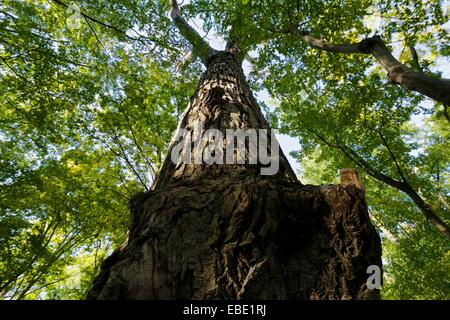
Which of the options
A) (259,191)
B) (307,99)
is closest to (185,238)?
(259,191)

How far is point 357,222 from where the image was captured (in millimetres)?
1359

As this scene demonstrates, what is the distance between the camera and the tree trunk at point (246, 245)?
48.0 inches

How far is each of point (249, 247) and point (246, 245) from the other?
0.7 inches

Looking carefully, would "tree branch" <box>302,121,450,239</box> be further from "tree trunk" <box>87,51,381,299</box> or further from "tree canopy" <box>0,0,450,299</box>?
"tree trunk" <box>87,51,381,299</box>

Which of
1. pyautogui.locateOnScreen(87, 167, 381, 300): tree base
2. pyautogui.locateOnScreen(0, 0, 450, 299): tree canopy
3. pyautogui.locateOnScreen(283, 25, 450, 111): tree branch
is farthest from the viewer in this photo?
pyautogui.locateOnScreen(0, 0, 450, 299): tree canopy

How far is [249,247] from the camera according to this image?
133 cm

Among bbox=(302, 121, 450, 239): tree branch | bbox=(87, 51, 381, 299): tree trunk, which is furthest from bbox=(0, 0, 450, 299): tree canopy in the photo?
bbox=(87, 51, 381, 299): tree trunk

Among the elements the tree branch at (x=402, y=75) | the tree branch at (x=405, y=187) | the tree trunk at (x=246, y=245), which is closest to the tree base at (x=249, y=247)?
the tree trunk at (x=246, y=245)

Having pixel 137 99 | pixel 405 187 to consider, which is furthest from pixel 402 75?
pixel 137 99

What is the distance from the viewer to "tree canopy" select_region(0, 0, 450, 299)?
616 centimetres

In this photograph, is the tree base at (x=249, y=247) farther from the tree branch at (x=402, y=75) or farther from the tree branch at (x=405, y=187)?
the tree branch at (x=405, y=187)

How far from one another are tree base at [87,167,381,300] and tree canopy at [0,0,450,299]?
4.14 metres

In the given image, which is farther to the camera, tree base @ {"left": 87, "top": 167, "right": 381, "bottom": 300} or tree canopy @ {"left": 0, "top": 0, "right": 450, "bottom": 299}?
tree canopy @ {"left": 0, "top": 0, "right": 450, "bottom": 299}
